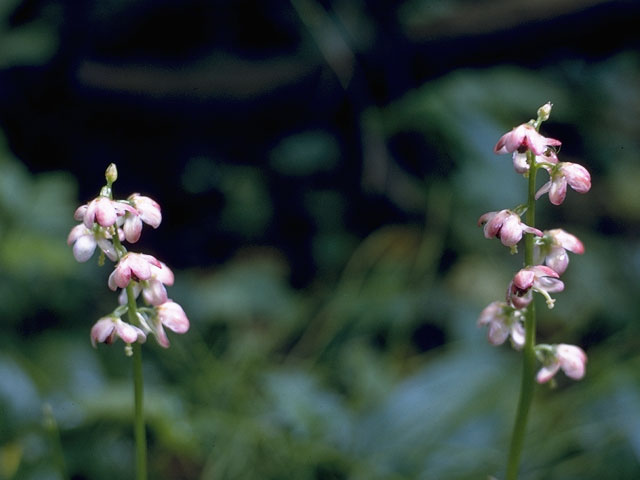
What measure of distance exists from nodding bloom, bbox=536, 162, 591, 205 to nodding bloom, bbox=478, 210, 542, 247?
0.15 ft

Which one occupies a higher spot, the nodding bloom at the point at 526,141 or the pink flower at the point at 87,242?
the nodding bloom at the point at 526,141

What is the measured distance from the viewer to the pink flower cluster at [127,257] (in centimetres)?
97

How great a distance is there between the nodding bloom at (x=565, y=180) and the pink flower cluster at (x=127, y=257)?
0.49 metres

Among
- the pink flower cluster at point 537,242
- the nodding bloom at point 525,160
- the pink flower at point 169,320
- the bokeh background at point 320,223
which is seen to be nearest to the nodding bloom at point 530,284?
the pink flower cluster at point 537,242

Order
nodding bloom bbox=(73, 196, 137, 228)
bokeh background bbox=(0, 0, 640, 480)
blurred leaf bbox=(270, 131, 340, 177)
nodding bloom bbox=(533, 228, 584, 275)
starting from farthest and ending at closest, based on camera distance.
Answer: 1. blurred leaf bbox=(270, 131, 340, 177)
2. bokeh background bbox=(0, 0, 640, 480)
3. nodding bloom bbox=(533, 228, 584, 275)
4. nodding bloom bbox=(73, 196, 137, 228)

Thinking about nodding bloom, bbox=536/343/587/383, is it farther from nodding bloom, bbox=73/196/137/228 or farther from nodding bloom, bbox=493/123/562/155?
nodding bloom, bbox=73/196/137/228

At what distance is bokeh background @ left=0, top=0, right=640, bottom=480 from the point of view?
2104 mm

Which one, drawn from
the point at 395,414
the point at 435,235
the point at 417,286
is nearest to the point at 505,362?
the point at 395,414

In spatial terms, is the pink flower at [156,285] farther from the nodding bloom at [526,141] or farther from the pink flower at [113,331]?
the nodding bloom at [526,141]

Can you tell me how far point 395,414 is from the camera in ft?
7.11

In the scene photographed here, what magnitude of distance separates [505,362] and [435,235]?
0.85 meters

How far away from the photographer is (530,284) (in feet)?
3.22

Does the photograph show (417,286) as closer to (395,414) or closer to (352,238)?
(352,238)

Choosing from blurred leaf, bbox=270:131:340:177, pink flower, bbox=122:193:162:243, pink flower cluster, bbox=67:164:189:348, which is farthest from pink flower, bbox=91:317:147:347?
blurred leaf, bbox=270:131:340:177
